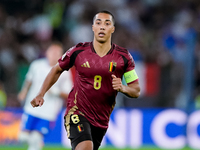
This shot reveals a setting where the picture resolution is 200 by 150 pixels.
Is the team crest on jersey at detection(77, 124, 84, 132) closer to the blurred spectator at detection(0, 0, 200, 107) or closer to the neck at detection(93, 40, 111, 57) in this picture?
the neck at detection(93, 40, 111, 57)

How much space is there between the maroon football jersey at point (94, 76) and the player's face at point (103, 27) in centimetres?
18

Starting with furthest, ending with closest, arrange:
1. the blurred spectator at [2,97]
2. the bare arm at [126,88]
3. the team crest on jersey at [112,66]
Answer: the blurred spectator at [2,97] < the team crest on jersey at [112,66] < the bare arm at [126,88]

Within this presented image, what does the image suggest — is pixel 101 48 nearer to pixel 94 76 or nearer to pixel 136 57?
pixel 94 76

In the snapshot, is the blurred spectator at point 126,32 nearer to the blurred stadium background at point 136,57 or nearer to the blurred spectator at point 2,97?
the blurred stadium background at point 136,57

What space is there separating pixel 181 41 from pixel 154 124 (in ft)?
10.1

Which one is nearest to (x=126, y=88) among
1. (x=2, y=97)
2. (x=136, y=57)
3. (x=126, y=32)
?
(x=136, y=57)

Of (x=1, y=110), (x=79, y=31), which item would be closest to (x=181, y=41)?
(x=79, y=31)

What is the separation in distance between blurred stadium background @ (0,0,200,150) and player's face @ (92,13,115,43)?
586cm

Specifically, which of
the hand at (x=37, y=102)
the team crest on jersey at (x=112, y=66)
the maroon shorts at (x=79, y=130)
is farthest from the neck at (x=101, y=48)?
the hand at (x=37, y=102)

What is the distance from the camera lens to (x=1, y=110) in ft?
37.5

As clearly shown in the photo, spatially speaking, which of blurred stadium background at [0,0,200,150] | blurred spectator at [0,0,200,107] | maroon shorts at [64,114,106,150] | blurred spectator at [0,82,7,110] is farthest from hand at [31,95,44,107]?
blurred spectator at [0,82,7,110]

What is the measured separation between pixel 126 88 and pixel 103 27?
805mm

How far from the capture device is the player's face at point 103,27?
18.8 feet

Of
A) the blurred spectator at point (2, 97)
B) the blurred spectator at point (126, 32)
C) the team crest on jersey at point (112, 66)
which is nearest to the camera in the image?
the team crest on jersey at point (112, 66)
